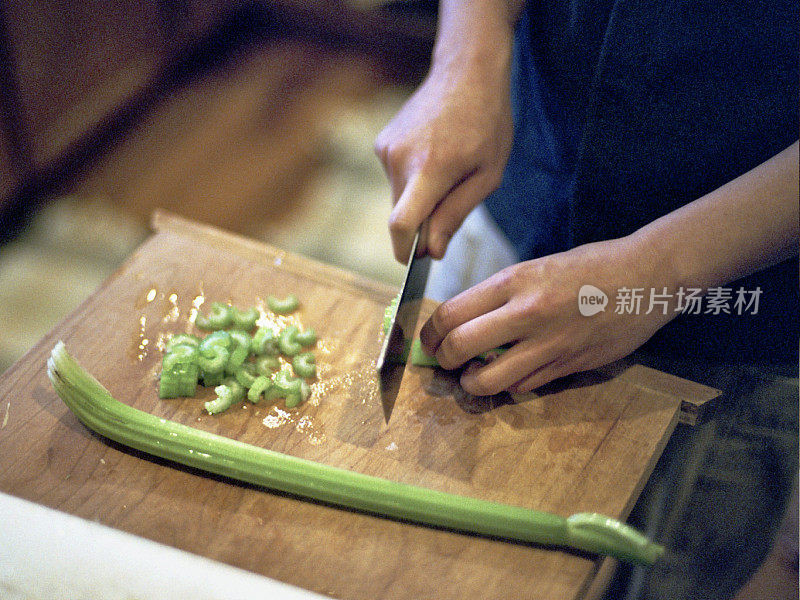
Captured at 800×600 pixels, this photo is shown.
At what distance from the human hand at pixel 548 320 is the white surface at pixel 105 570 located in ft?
1.55

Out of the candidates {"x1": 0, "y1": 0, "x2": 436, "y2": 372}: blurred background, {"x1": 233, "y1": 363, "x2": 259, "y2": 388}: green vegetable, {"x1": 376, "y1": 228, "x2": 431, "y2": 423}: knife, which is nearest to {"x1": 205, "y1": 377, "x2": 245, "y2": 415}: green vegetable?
{"x1": 233, "y1": 363, "x2": 259, "y2": 388}: green vegetable

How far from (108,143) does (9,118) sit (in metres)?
0.69

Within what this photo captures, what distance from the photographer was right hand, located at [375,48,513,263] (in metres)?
1.44

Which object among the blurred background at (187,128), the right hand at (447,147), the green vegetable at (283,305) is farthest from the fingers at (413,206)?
the blurred background at (187,128)

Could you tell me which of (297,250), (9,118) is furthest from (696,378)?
(9,118)

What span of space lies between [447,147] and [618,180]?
0.32 metres

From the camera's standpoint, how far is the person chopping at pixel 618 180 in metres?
1.21

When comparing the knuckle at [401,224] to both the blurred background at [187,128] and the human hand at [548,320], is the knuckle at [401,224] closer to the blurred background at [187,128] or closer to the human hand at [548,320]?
the human hand at [548,320]

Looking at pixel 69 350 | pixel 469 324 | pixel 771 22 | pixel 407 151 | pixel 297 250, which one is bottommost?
pixel 297 250

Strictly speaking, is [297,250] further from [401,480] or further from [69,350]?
[401,480]

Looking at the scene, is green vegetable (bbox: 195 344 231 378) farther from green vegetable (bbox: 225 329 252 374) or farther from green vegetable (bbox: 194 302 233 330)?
green vegetable (bbox: 194 302 233 330)

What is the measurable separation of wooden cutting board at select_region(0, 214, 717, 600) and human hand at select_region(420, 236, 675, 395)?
0.08 m

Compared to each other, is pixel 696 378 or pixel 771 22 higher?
pixel 771 22

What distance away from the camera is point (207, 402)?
4.45 feet
